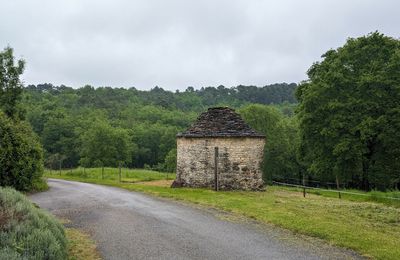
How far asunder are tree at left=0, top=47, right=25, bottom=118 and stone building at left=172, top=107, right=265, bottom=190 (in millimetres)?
16835

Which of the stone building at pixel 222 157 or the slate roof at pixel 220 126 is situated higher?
the slate roof at pixel 220 126

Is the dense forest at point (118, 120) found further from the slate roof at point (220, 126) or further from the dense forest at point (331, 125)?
the slate roof at point (220, 126)

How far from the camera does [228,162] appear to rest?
24688mm

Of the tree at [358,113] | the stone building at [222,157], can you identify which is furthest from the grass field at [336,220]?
the tree at [358,113]

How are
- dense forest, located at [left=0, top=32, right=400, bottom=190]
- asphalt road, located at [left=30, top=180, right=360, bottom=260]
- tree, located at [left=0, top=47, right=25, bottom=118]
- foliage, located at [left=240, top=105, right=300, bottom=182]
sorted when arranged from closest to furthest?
1. asphalt road, located at [left=30, top=180, right=360, bottom=260]
2. dense forest, located at [left=0, top=32, right=400, bottom=190]
3. tree, located at [left=0, top=47, right=25, bottom=118]
4. foliage, located at [left=240, top=105, right=300, bottom=182]

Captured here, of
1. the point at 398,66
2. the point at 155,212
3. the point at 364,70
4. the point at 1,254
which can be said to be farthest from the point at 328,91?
the point at 1,254

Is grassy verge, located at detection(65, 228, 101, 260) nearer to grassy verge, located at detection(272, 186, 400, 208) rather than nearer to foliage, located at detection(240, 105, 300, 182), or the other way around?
grassy verge, located at detection(272, 186, 400, 208)

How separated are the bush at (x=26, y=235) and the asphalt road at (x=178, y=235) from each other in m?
1.36

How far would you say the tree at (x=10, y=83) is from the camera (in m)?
33.2

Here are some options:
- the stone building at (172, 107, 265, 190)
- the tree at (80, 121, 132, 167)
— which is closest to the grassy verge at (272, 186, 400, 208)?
the stone building at (172, 107, 265, 190)

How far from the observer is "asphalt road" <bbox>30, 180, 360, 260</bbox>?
913 cm

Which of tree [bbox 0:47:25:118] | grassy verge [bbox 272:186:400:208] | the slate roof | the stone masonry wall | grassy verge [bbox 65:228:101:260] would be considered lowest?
grassy verge [bbox 65:228:101:260]

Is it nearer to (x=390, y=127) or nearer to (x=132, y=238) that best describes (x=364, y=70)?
(x=390, y=127)

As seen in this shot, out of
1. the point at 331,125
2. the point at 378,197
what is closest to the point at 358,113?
the point at 331,125
